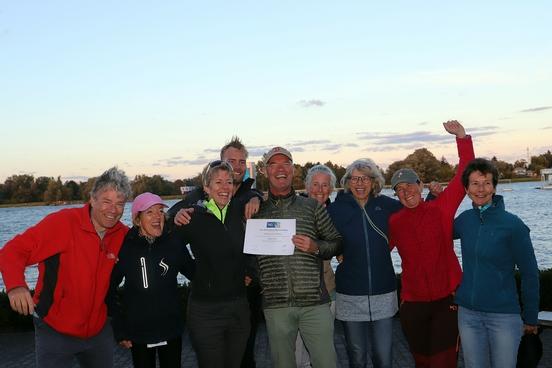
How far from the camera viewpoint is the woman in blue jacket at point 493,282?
408cm

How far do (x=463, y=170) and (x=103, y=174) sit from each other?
3067mm

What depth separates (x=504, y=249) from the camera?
4117 mm

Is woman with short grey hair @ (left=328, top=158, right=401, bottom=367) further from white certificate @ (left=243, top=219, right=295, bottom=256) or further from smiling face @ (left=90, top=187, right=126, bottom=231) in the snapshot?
smiling face @ (left=90, top=187, right=126, bottom=231)

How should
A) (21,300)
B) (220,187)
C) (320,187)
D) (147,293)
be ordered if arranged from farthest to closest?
(320,187) → (220,187) → (147,293) → (21,300)

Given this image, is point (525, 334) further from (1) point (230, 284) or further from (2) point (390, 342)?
(1) point (230, 284)

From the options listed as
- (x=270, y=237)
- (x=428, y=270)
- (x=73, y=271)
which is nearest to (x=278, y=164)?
(x=270, y=237)

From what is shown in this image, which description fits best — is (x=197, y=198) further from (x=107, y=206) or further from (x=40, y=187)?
(x=40, y=187)

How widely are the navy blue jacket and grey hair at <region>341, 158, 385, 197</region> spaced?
0.47 feet

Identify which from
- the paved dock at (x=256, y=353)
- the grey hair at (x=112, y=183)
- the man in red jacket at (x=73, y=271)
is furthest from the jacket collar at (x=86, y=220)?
the paved dock at (x=256, y=353)

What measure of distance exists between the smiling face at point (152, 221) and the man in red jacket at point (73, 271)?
20cm

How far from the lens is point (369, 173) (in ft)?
15.9

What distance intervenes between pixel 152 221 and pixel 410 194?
7.46 ft

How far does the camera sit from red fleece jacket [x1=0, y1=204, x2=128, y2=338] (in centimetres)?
389

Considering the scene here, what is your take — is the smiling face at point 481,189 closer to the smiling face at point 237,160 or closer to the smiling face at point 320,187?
the smiling face at point 320,187
